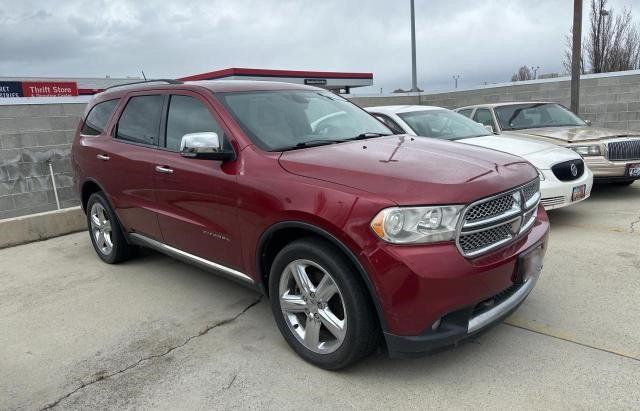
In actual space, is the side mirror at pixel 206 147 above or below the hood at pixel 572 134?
above

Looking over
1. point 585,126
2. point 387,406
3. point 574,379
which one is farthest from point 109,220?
point 585,126

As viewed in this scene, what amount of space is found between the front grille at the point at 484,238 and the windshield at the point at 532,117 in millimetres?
5722

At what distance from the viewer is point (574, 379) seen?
2.82 meters

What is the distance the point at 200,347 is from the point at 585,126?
7.31 metres

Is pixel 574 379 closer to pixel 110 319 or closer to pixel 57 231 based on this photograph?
pixel 110 319

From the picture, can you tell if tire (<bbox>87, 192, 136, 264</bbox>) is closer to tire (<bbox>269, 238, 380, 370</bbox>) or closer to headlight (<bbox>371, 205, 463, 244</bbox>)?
tire (<bbox>269, 238, 380, 370</bbox>)

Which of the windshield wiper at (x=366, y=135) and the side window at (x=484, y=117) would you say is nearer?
the windshield wiper at (x=366, y=135)

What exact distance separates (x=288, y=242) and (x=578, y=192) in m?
4.09

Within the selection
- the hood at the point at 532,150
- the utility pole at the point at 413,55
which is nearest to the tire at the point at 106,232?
the hood at the point at 532,150

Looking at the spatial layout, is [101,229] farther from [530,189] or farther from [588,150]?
[588,150]

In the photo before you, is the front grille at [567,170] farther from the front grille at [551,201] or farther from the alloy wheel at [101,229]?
the alloy wheel at [101,229]

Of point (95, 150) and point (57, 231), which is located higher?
point (95, 150)

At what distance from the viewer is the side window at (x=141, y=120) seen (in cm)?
432

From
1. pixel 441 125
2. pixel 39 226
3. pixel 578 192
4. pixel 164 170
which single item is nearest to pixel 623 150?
pixel 578 192
